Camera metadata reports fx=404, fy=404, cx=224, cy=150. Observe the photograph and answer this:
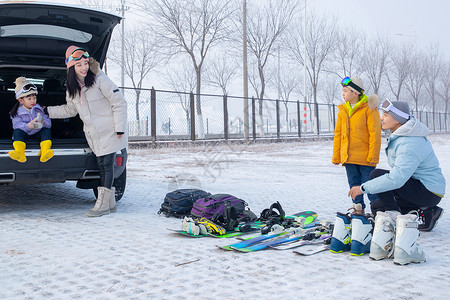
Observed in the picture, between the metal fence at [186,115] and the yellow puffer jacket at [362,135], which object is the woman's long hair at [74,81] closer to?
the yellow puffer jacket at [362,135]

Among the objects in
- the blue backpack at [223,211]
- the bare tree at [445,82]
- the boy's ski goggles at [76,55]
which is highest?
the bare tree at [445,82]

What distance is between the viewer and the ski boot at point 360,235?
2.86 metres

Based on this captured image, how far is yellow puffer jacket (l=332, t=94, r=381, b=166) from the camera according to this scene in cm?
404

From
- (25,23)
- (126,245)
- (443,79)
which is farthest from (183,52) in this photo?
Result: (443,79)

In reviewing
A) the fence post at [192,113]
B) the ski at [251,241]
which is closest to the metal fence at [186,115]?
the fence post at [192,113]

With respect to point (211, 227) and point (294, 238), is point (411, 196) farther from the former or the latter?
point (211, 227)

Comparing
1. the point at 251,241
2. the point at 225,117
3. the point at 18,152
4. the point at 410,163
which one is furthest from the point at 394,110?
the point at 225,117

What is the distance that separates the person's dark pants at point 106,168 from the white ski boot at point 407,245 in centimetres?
293

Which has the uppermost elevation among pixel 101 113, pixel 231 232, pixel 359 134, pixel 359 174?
pixel 101 113

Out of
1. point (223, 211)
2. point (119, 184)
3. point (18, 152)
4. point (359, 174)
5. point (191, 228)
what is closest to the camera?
point (191, 228)

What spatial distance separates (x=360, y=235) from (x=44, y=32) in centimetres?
382

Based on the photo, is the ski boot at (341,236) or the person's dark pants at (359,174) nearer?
the ski boot at (341,236)

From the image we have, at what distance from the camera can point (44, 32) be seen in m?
4.42

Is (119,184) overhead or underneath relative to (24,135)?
underneath
